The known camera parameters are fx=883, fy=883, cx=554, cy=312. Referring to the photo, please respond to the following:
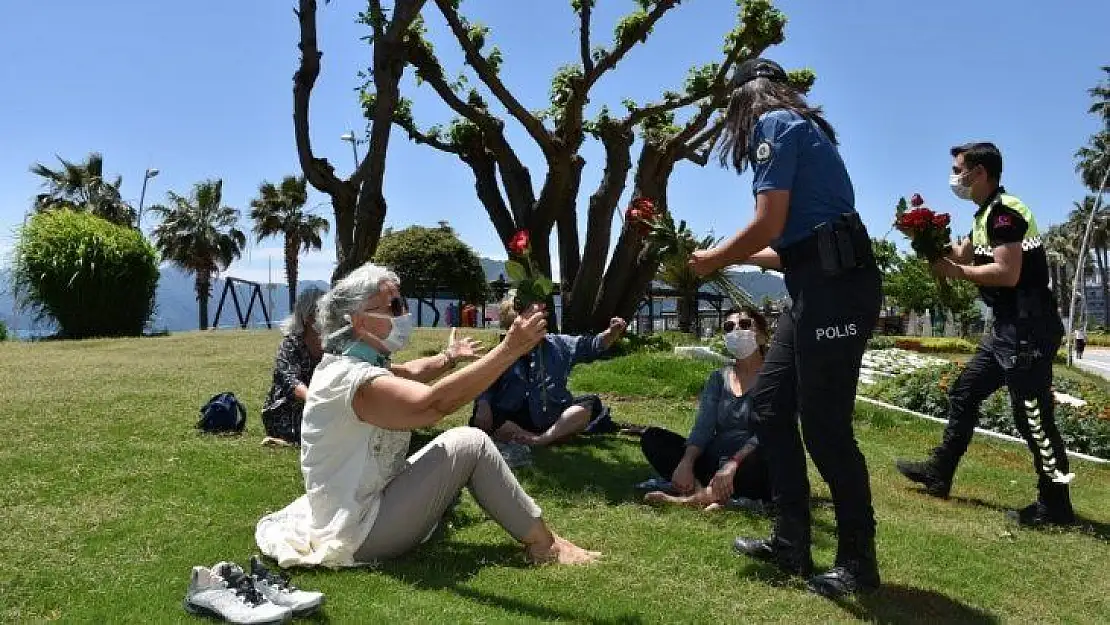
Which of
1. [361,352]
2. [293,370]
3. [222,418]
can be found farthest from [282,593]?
[222,418]

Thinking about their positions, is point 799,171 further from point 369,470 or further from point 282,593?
point 282,593

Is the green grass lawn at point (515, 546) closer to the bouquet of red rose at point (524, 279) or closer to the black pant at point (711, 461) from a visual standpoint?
the black pant at point (711, 461)

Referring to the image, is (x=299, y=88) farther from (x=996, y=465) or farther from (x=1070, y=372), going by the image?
(x=1070, y=372)

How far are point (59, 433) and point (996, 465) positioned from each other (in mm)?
8185

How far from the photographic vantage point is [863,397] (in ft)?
42.0

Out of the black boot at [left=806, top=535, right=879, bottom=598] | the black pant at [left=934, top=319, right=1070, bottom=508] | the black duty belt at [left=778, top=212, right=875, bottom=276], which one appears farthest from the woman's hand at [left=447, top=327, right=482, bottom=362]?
the black pant at [left=934, top=319, right=1070, bottom=508]

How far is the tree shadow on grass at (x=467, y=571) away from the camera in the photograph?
139 inches

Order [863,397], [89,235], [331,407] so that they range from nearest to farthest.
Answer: [331,407], [863,397], [89,235]

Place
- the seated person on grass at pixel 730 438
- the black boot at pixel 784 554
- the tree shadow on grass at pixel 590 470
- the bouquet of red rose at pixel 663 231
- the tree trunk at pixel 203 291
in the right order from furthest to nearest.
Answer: the tree trunk at pixel 203 291
the tree shadow on grass at pixel 590 470
the seated person on grass at pixel 730 438
the bouquet of red rose at pixel 663 231
the black boot at pixel 784 554

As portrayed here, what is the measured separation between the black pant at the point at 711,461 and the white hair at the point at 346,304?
2.53 metres

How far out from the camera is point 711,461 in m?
5.70

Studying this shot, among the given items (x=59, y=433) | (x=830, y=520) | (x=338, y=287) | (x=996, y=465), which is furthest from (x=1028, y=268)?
(x=59, y=433)

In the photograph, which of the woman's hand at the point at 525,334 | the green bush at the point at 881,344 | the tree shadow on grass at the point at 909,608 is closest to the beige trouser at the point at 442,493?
the woman's hand at the point at 525,334

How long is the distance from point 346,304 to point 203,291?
5037cm
